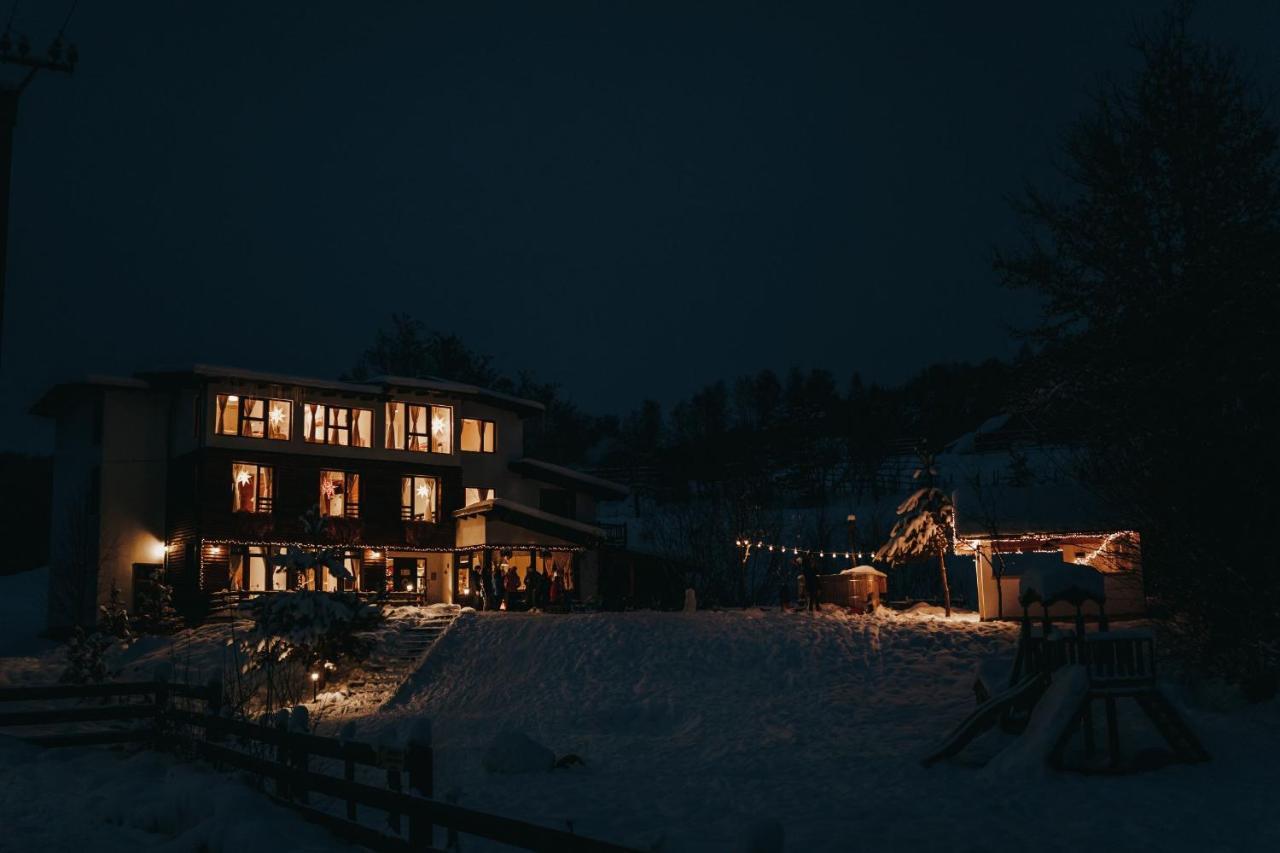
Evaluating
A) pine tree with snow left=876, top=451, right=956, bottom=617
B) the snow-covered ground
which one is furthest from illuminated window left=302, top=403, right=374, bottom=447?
pine tree with snow left=876, top=451, right=956, bottom=617

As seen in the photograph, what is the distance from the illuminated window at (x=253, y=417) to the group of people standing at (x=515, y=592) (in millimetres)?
9090

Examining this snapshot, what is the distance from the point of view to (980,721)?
16.6 m

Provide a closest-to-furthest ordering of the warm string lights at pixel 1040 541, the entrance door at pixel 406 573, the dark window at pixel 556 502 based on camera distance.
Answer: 1. the warm string lights at pixel 1040 541
2. the entrance door at pixel 406 573
3. the dark window at pixel 556 502

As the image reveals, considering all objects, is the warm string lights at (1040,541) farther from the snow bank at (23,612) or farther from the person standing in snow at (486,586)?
the snow bank at (23,612)

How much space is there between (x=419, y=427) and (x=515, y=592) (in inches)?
395

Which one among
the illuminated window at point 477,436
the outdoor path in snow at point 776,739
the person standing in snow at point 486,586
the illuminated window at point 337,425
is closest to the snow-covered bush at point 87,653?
the outdoor path in snow at point 776,739

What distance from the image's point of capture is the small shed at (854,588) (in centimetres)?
3500

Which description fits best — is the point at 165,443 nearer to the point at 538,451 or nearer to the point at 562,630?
the point at 562,630

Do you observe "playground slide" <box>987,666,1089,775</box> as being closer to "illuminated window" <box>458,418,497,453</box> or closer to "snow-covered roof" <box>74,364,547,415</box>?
"snow-covered roof" <box>74,364,547,415</box>

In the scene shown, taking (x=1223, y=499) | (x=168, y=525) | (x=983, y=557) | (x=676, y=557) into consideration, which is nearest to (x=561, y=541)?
(x=676, y=557)

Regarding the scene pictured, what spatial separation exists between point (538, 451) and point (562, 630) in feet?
146

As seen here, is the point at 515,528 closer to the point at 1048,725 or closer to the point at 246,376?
the point at 246,376

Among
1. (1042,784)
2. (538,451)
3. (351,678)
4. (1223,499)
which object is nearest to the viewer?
(1042,784)

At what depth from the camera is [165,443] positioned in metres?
41.7
